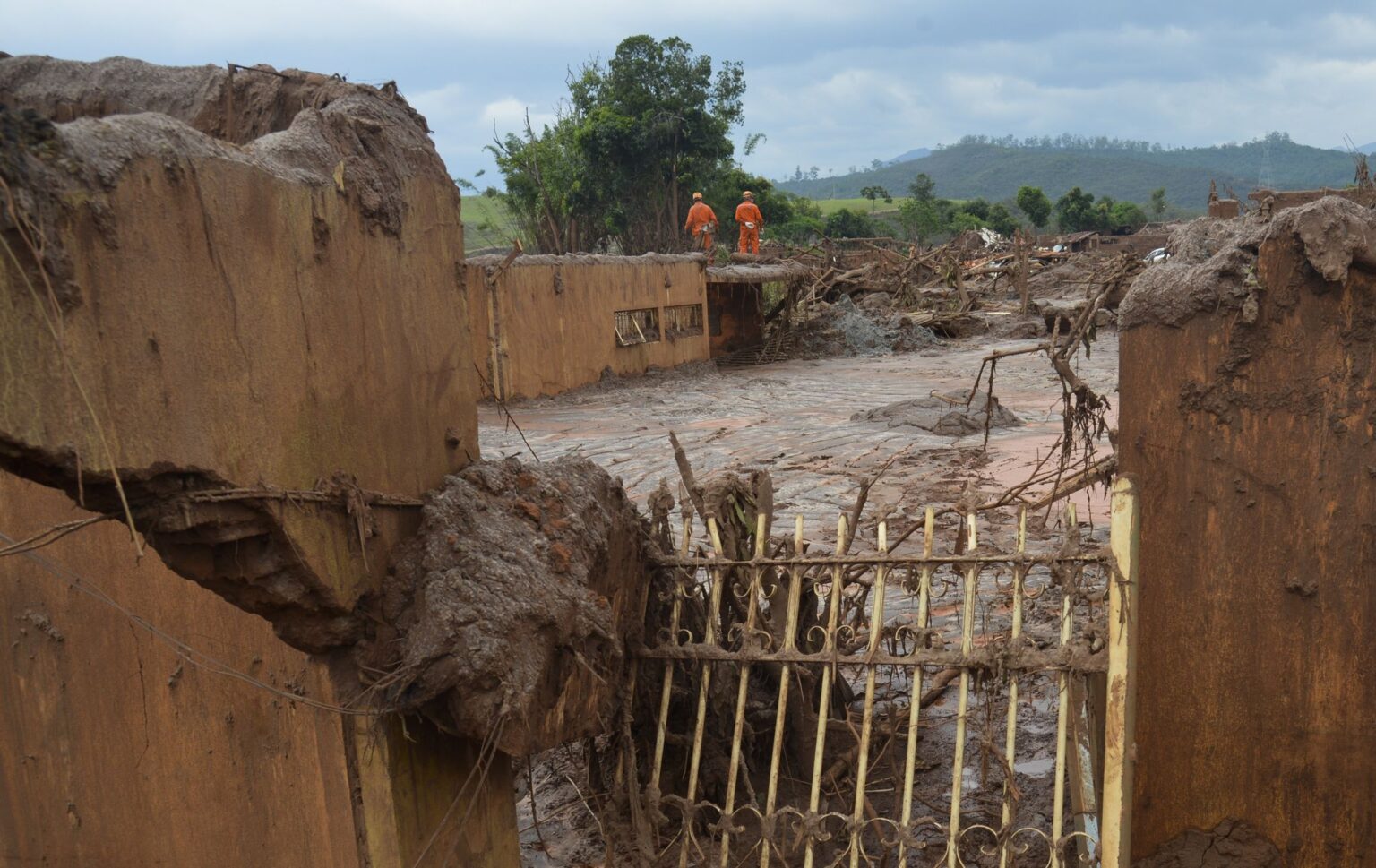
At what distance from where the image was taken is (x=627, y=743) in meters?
3.48

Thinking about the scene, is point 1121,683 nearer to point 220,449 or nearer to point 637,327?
point 220,449

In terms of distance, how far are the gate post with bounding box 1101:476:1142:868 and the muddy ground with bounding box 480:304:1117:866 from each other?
0.33 m

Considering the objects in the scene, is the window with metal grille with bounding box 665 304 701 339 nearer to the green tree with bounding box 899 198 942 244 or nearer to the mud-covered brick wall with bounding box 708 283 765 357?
the mud-covered brick wall with bounding box 708 283 765 357

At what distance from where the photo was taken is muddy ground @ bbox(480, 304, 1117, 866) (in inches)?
165

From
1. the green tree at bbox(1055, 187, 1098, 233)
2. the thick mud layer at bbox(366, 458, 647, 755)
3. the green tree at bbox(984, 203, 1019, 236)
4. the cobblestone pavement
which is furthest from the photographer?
the green tree at bbox(984, 203, 1019, 236)

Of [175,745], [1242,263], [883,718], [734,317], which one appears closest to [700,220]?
[734,317]

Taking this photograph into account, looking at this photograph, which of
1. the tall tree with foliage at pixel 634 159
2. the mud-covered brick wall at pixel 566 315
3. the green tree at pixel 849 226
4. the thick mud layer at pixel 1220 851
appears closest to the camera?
the thick mud layer at pixel 1220 851

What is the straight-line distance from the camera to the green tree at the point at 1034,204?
45.2 metres

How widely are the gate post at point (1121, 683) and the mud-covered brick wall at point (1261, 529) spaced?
16.6 inches

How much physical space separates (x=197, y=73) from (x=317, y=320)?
50.3 inches

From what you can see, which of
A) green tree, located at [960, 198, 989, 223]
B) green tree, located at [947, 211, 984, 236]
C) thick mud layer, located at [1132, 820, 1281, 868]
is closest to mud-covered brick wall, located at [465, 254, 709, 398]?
thick mud layer, located at [1132, 820, 1281, 868]

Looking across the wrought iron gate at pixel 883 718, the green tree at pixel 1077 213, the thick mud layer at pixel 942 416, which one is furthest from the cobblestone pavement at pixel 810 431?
the green tree at pixel 1077 213

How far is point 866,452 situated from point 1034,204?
38.4m

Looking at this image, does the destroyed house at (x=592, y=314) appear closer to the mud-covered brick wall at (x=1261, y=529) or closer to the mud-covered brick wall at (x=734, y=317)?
the mud-covered brick wall at (x=734, y=317)
